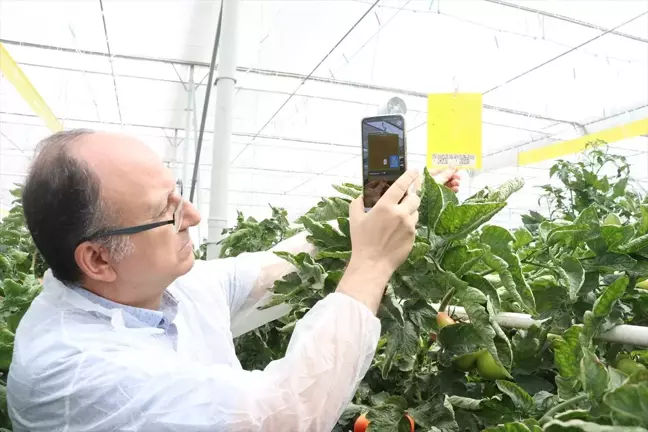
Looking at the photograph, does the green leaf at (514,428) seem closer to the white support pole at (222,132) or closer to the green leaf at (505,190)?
the green leaf at (505,190)

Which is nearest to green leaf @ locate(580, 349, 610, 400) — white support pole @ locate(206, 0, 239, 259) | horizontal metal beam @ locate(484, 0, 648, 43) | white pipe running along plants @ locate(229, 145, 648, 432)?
white pipe running along plants @ locate(229, 145, 648, 432)

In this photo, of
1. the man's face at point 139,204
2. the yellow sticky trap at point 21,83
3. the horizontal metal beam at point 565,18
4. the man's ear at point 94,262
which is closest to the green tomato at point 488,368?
the man's face at point 139,204

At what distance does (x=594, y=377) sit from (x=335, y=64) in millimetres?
7235

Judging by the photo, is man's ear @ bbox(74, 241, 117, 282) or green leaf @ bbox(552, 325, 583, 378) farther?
man's ear @ bbox(74, 241, 117, 282)

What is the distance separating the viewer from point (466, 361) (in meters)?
0.96

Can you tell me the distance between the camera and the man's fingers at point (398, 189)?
3.03ft

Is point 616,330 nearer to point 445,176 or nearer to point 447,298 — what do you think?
point 447,298

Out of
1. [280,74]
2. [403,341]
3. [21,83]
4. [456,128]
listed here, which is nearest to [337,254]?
[403,341]

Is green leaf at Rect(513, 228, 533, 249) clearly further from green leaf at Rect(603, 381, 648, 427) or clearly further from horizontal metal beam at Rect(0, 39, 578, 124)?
horizontal metal beam at Rect(0, 39, 578, 124)

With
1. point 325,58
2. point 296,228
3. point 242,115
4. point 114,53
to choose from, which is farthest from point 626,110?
→ point 296,228

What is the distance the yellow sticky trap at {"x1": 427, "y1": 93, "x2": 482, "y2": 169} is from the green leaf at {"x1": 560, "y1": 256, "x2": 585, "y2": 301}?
1262 millimetres

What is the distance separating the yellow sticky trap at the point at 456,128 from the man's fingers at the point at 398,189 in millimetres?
1226

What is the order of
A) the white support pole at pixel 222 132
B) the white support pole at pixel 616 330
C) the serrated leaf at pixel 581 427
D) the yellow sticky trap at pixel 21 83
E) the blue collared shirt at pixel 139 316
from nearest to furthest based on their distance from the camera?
the serrated leaf at pixel 581 427
the white support pole at pixel 616 330
the blue collared shirt at pixel 139 316
the white support pole at pixel 222 132
the yellow sticky trap at pixel 21 83

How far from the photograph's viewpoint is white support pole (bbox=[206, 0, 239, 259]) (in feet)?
9.87
